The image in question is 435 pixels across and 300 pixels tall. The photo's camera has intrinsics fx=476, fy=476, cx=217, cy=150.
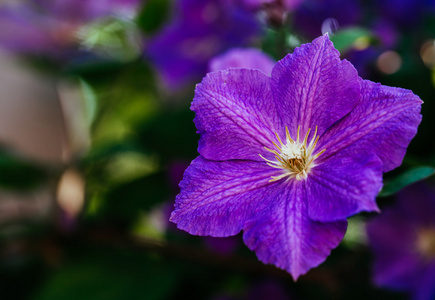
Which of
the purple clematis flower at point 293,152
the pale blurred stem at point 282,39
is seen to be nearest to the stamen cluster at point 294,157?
the purple clematis flower at point 293,152

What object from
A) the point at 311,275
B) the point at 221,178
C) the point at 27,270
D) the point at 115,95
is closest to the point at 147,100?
the point at 115,95

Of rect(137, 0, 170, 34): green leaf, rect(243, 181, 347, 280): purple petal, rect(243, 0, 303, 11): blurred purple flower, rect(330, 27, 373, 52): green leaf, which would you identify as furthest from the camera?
rect(137, 0, 170, 34): green leaf

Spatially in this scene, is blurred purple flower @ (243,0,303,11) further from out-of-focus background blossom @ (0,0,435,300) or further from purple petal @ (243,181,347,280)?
purple petal @ (243,181,347,280)

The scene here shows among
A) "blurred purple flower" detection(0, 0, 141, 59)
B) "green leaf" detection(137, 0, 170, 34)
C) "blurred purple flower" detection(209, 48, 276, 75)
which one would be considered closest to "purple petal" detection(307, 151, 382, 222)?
"blurred purple flower" detection(209, 48, 276, 75)

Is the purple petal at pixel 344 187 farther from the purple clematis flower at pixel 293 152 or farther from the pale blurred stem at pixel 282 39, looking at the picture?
the pale blurred stem at pixel 282 39

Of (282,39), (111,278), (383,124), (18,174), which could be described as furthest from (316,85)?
(18,174)

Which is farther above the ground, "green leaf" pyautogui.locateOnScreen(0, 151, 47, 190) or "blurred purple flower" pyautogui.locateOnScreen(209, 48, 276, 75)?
"green leaf" pyautogui.locateOnScreen(0, 151, 47, 190)
